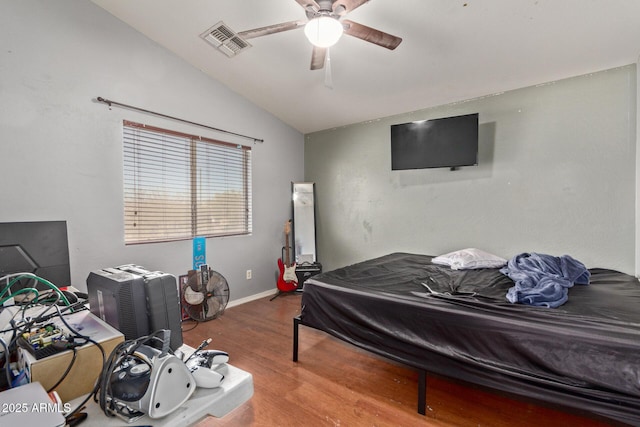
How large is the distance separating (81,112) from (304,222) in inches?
105

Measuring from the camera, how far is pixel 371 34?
6.28 feet

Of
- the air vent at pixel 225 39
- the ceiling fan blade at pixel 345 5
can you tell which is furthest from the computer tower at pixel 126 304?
the air vent at pixel 225 39

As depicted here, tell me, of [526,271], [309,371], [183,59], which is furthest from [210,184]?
[526,271]

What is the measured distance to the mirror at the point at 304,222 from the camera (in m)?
4.16

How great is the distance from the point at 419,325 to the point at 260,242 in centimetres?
253

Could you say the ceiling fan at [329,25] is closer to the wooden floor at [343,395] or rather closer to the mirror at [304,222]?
the wooden floor at [343,395]

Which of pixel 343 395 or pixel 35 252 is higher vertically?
pixel 35 252

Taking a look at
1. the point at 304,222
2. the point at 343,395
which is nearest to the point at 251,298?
the point at 304,222

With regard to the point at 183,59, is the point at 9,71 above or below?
below

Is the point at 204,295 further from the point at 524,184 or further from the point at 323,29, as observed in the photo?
the point at 524,184

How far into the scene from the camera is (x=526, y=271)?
216cm

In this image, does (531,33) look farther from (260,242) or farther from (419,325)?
(260,242)

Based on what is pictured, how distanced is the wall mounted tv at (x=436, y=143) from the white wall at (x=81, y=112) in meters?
2.11

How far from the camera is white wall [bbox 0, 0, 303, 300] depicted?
6.84 feet
